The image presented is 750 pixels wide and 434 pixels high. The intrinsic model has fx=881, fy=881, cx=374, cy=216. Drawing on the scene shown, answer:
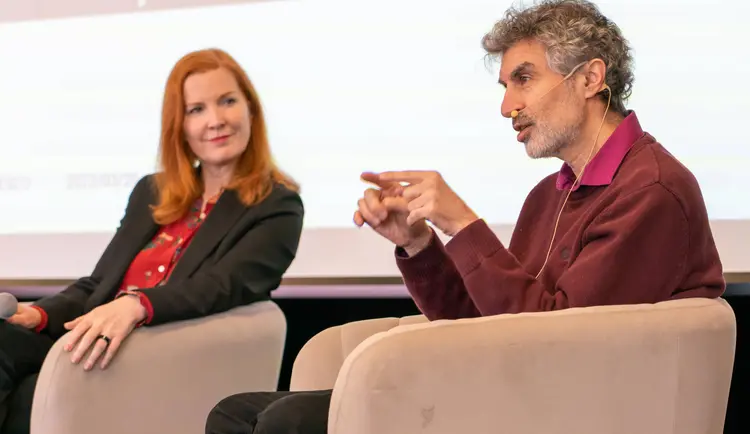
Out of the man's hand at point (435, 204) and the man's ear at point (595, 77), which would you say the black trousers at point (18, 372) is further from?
the man's ear at point (595, 77)

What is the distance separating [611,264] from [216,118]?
1259mm

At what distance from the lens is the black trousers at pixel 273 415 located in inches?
50.7

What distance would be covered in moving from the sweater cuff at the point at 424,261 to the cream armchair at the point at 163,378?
0.53 meters

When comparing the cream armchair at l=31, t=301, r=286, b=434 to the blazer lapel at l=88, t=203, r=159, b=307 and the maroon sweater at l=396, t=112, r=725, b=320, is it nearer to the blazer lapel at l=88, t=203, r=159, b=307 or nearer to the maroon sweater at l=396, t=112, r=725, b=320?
the blazer lapel at l=88, t=203, r=159, b=307

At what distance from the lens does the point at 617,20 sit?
2473 mm

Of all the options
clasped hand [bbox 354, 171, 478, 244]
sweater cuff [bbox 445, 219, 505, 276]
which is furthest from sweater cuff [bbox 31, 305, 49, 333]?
sweater cuff [bbox 445, 219, 505, 276]

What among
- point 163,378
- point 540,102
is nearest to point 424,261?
point 540,102

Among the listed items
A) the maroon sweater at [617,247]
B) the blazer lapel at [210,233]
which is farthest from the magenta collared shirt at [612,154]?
the blazer lapel at [210,233]

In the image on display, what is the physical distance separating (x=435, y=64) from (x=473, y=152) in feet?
0.96

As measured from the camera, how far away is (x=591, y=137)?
1514 mm

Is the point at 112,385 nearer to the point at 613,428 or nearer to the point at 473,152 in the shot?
the point at 613,428

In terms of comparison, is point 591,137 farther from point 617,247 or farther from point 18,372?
point 18,372

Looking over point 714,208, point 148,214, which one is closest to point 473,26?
point 714,208

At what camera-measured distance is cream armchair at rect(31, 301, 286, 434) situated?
1720 mm
